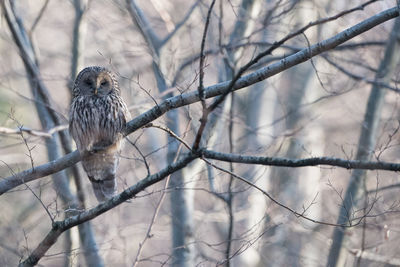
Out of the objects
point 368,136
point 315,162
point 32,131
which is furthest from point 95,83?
point 368,136

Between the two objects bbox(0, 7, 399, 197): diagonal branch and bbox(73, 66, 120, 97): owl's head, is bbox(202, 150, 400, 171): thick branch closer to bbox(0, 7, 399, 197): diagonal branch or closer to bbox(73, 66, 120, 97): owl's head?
bbox(0, 7, 399, 197): diagonal branch

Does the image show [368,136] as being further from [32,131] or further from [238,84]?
[32,131]

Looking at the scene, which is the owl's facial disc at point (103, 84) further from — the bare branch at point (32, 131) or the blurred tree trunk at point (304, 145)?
the blurred tree trunk at point (304, 145)

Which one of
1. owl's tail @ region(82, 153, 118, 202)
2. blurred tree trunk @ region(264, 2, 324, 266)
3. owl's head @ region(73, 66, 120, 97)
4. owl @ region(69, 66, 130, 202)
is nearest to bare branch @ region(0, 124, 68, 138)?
owl @ region(69, 66, 130, 202)

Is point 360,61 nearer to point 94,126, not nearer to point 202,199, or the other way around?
point 94,126

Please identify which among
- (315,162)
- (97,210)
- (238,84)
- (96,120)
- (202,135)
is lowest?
(97,210)

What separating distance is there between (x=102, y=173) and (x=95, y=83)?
0.85m

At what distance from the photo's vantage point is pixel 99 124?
509cm

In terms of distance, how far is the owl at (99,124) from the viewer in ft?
16.6

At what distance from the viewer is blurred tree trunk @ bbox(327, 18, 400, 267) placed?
250 inches

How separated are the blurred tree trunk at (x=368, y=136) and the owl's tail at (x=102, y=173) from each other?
2556 millimetres

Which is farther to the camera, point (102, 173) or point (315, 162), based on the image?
point (102, 173)

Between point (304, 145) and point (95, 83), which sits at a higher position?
point (304, 145)

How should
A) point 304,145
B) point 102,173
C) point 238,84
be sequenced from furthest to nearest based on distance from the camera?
point 304,145, point 102,173, point 238,84
